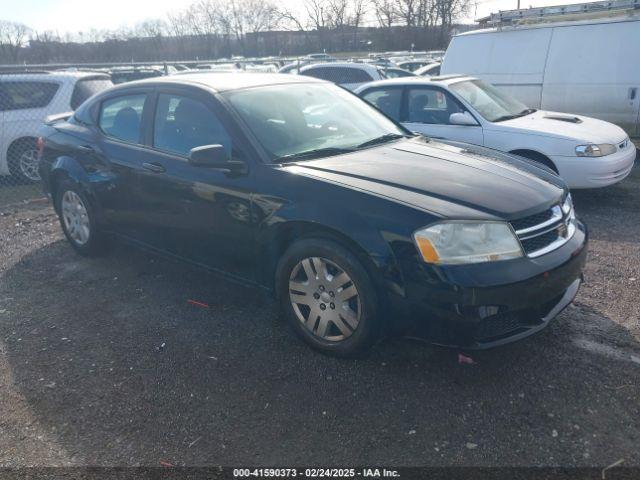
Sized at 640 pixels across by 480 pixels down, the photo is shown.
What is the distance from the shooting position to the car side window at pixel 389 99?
7.28m

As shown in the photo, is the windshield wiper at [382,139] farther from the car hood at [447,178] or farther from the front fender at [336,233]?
the front fender at [336,233]

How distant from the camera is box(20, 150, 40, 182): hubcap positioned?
8.61 meters

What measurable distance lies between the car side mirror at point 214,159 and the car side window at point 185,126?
5.6 inches

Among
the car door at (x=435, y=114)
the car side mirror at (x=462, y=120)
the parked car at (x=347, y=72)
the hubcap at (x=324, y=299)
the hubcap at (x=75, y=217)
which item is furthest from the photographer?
the parked car at (x=347, y=72)

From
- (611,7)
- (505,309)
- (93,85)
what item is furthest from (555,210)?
(93,85)

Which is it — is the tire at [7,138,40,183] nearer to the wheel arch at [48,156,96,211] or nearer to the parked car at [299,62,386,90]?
the wheel arch at [48,156,96,211]

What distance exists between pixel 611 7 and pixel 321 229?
8462 millimetres

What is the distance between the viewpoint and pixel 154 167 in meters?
4.02

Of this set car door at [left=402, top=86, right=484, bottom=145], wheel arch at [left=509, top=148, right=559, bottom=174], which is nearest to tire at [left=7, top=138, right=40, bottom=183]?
car door at [left=402, top=86, right=484, bottom=145]

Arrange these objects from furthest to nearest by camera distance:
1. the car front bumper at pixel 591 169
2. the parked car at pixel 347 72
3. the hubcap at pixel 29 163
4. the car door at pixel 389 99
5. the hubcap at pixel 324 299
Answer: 1. the parked car at pixel 347 72
2. the hubcap at pixel 29 163
3. the car door at pixel 389 99
4. the car front bumper at pixel 591 169
5. the hubcap at pixel 324 299

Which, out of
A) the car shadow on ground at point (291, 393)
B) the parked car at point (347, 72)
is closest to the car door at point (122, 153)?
the car shadow on ground at point (291, 393)

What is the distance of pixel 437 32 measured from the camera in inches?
1767

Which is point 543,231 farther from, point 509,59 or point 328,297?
point 509,59

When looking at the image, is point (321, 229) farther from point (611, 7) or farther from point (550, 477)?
point (611, 7)
